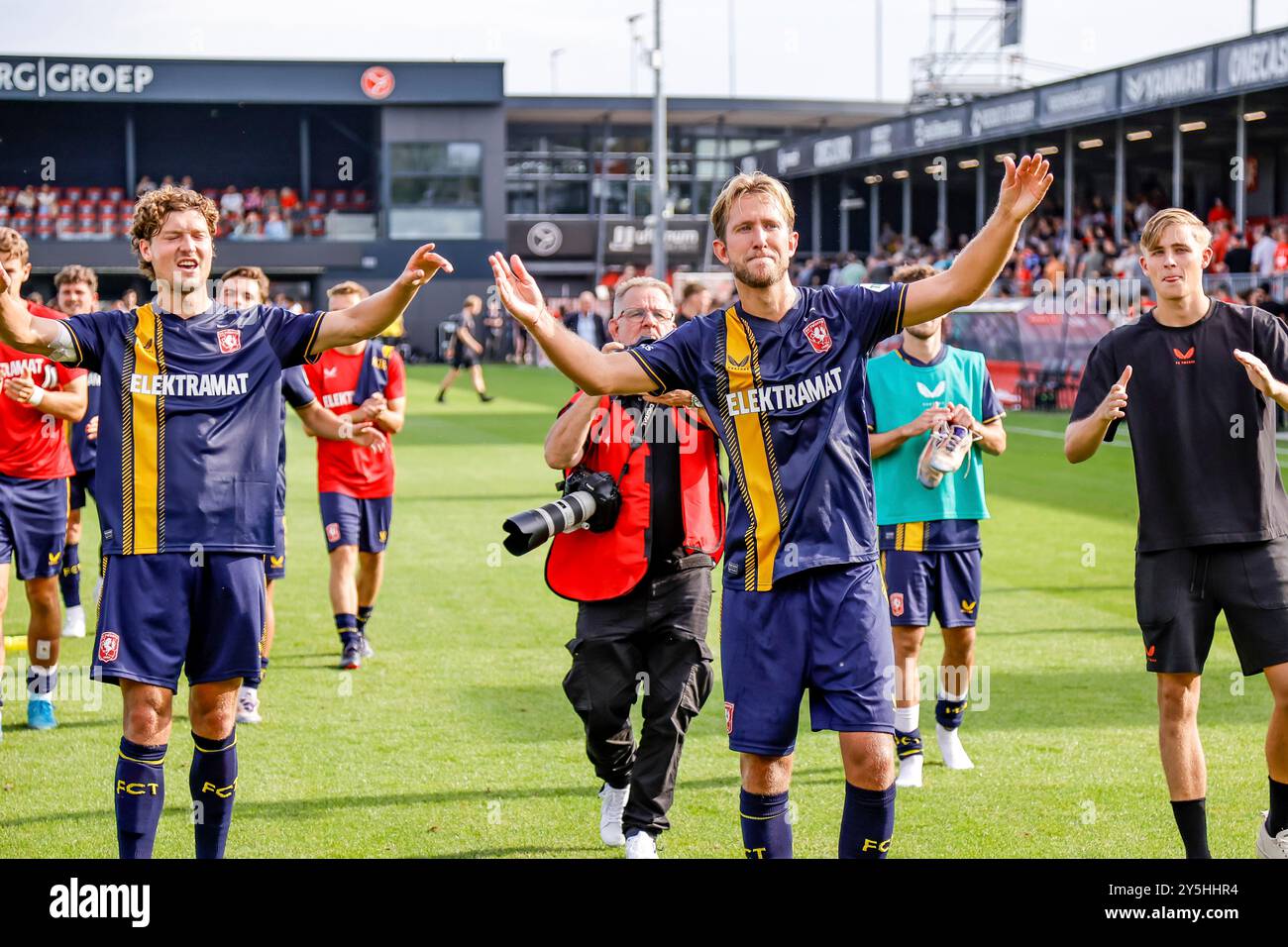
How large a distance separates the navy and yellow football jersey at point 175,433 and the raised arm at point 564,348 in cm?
112

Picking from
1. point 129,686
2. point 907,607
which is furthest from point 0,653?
point 907,607

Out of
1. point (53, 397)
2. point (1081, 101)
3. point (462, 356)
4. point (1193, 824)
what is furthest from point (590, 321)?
point (1193, 824)

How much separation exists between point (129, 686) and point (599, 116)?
5551cm

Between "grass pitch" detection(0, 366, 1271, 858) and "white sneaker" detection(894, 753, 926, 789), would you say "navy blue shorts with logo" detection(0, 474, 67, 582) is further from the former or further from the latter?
"white sneaker" detection(894, 753, 926, 789)

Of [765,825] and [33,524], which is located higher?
[33,524]

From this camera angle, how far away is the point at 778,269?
4582 millimetres

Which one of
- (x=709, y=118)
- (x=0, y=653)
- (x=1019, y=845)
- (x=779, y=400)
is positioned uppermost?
(x=709, y=118)

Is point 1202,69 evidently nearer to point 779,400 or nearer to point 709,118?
point 779,400

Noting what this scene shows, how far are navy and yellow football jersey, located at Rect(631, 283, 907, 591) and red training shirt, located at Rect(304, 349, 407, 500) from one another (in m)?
4.78

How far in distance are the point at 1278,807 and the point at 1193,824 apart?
0.38 metres

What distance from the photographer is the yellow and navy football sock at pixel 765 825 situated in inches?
182

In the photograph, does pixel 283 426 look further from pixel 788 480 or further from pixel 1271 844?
pixel 1271 844

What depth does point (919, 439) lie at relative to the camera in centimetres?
685

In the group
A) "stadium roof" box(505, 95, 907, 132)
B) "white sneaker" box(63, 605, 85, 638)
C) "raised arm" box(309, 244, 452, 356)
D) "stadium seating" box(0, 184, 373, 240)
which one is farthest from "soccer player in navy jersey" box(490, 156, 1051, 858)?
"stadium roof" box(505, 95, 907, 132)
